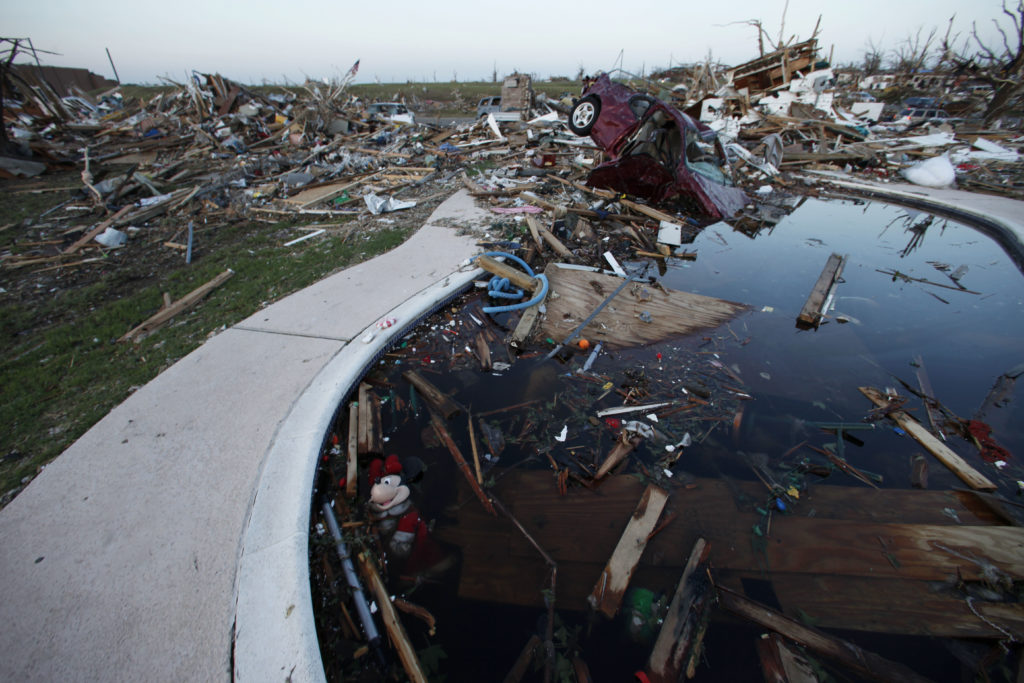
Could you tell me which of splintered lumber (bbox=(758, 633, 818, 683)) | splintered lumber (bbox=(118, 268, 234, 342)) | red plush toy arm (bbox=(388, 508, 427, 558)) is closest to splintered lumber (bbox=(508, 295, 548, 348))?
red plush toy arm (bbox=(388, 508, 427, 558))

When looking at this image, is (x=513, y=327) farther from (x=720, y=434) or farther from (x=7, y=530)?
(x=7, y=530)

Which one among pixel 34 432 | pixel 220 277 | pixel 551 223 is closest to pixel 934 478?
pixel 551 223

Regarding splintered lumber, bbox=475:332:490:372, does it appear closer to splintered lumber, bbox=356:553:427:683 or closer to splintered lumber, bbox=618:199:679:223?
splintered lumber, bbox=356:553:427:683

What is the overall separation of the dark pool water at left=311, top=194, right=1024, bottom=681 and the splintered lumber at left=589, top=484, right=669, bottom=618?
0.11 meters

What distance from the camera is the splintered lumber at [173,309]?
3961 millimetres

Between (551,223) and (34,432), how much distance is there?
6.41 metres

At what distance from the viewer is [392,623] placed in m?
1.98

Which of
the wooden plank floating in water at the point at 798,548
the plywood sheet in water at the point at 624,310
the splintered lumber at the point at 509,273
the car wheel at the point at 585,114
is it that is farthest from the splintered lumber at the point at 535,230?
the car wheel at the point at 585,114

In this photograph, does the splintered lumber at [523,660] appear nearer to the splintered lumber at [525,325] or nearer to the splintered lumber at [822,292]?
the splintered lumber at [525,325]

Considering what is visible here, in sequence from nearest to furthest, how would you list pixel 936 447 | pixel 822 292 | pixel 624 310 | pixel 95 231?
pixel 936 447 < pixel 624 310 < pixel 822 292 < pixel 95 231

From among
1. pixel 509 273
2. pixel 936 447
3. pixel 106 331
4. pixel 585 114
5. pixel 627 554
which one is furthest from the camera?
pixel 585 114

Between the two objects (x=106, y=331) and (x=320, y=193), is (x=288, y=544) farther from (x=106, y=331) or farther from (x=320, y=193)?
(x=320, y=193)

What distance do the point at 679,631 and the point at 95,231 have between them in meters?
10.2

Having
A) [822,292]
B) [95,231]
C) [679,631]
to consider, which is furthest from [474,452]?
[95,231]
